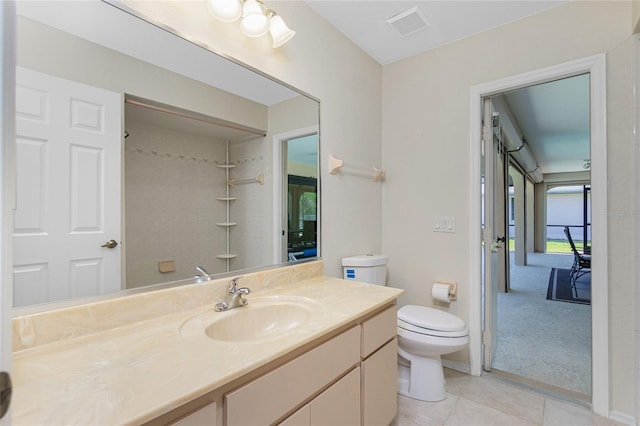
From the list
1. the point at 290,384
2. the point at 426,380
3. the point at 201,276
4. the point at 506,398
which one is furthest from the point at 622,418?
the point at 201,276

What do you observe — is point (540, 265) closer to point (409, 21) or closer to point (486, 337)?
point (486, 337)

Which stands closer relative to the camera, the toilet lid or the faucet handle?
the faucet handle

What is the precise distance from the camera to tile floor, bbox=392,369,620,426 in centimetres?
163

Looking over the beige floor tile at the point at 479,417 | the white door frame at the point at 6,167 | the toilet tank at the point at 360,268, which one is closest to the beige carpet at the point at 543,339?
the beige floor tile at the point at 479,417

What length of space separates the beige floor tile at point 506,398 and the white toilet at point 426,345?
0.75 feet

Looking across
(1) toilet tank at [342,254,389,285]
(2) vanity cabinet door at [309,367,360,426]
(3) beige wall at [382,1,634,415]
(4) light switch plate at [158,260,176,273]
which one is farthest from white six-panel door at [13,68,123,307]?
(3) beige wall at [382,1,634,415]

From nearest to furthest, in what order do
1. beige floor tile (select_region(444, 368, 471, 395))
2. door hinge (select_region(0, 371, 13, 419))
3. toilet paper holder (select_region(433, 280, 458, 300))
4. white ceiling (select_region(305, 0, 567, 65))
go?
door hinge (select_region(0, 371, 13, 419)), white ceiling (select_region(305, 0, 567, 65)), beige floor tile (select_region(444, 368, 471, 395)), toilet paper holder (select_region(433, 280, 458, 300))

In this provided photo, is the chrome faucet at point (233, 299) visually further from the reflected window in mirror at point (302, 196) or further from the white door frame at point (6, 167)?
the white door frame at point (6, 167)

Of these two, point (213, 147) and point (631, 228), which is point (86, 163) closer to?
point (213, 147)

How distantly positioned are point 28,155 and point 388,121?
7.61 ft

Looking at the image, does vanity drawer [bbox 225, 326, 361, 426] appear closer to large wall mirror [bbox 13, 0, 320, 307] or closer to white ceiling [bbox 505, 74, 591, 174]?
large wall mirror [bbox 13, 0, 320, 307]

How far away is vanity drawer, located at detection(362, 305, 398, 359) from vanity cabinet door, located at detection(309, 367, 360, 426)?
113 mm

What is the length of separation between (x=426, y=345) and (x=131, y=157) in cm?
183

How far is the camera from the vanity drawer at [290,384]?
771 millimetres
